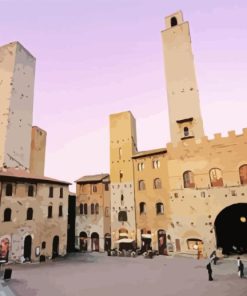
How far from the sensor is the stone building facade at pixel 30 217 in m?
25.9

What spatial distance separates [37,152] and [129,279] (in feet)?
98.3

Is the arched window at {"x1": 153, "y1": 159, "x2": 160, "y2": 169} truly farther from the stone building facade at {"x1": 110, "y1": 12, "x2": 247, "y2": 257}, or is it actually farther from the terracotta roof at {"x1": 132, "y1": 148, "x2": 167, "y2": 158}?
the terracotta roof at {"x1": 132, "y1": 148, "x2": 167, "y2": 158}

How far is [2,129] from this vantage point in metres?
35.8

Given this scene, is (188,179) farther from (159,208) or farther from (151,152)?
(151,152)

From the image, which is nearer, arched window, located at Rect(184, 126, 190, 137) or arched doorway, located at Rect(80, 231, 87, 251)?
arched window, located at Rect(184, 126, 190, 137)

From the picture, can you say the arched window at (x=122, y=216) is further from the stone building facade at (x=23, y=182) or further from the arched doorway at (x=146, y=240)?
the stone building facade at (x=23, y=182)

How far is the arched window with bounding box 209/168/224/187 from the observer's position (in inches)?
1048

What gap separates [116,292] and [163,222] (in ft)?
53.5

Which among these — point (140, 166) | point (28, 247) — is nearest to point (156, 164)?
point (140, 166)

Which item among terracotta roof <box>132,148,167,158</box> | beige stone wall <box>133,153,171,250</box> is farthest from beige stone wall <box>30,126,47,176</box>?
beige stone wall <box>133,153,171,250</box>

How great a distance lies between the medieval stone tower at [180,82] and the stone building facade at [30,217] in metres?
18.0

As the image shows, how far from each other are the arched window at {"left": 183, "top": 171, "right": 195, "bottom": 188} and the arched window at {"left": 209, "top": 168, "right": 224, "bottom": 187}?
2149mm

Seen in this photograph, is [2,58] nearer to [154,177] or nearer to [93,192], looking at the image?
[93,192]

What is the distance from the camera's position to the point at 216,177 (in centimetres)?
2692
